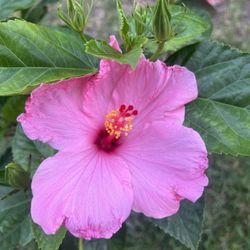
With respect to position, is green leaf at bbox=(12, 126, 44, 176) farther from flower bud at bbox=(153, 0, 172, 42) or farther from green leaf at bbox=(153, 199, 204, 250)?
flower bud at bbox=(153, 0, 172, 42)

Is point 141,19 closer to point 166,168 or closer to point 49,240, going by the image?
point 166,168

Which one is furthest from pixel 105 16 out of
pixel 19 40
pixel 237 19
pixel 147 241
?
pixel 19 40

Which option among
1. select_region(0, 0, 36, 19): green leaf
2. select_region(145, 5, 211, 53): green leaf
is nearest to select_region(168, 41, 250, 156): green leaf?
select_region(145, 5, 211, 53): green leaf

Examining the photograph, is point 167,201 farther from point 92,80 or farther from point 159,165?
point 92,80

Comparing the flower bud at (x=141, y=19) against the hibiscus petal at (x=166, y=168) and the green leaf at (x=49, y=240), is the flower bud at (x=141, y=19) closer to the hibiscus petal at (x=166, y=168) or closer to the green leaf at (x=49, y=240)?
the hibiscus petal at (x=166, y=168)

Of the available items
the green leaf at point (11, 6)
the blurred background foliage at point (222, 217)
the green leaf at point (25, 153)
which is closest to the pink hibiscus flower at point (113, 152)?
the green leaf at point (25, 153)

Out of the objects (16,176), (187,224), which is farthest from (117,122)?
(187,224)
